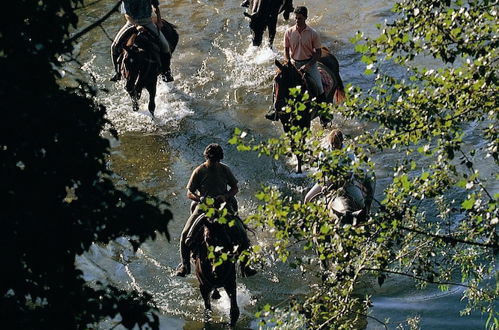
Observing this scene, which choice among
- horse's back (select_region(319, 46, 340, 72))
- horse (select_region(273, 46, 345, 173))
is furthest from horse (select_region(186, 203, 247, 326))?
horse's back (select_region(319, 46, 340, 72))

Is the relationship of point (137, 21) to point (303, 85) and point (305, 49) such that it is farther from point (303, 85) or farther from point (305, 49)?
point (303, 85)

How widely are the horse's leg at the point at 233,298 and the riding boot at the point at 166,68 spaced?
8.46 meters

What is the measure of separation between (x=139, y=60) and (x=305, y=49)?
3.53 metres

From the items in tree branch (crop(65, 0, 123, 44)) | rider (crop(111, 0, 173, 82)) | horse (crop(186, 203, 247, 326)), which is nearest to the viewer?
tree branch (crop(65, 0, 123, 44))

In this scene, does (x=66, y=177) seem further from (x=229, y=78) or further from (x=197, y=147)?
(x=229, y=78)

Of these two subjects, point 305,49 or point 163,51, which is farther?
point 163,51

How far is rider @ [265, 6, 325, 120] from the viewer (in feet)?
59.2

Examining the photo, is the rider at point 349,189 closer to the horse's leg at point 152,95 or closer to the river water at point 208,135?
the river water at point 208,135

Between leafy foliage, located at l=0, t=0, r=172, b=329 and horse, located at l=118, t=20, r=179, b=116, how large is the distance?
37.8 feet

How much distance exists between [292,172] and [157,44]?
13.9ft

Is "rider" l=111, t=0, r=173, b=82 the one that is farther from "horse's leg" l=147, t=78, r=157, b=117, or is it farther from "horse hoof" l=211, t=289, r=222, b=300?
"horse hoof" l=211, t=289, r=222, b=300

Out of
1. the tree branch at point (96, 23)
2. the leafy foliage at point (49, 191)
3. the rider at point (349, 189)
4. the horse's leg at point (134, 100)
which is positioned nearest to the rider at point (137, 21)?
the horse's leg at point (134, 100)

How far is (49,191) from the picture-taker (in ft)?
24.5

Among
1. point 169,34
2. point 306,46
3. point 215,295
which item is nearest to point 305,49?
point 306,46
